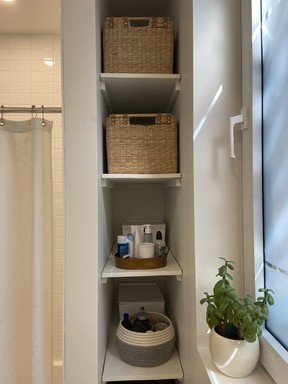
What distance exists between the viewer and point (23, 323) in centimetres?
130

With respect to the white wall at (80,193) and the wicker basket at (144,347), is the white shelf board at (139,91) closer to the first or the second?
the white wall at (80,193)


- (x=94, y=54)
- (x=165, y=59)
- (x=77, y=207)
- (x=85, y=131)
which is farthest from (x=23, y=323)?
(x=165, y=59)

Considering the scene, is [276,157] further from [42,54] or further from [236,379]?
[42,54]

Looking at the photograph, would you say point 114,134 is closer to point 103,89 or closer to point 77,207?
point 103,89

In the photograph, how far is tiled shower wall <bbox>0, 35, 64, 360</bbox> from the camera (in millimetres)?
1886

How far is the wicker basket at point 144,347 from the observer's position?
1193 millimetres

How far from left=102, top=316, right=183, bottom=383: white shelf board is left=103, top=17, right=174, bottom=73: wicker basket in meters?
1.35

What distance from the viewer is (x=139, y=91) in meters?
1.37

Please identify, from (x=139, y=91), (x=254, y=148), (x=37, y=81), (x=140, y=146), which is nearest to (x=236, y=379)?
(x=254, y=148)

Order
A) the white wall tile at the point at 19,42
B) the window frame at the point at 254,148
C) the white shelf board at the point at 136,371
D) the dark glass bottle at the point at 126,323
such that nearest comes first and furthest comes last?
the window frame at the point at 254,148 → the white shelf board at the point at 136,371 → the dark glass bottle at the point at 126,323 → the white wall tile at the point at 19,42

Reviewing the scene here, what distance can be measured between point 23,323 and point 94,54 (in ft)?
4.19

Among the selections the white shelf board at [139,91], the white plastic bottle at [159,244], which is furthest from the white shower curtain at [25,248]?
the white plastic bottle at [159,244]

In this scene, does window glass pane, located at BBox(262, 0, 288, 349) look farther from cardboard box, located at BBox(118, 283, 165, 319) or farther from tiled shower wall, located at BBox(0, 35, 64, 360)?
tiled shower wall, located at BBox(0, 35, 64, 360)

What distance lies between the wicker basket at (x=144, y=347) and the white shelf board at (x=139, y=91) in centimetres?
114
